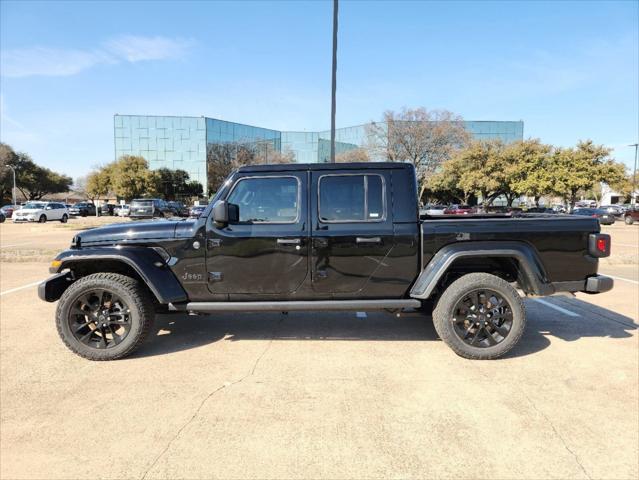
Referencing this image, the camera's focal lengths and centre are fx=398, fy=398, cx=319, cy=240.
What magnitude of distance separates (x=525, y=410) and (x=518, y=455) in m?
0.58

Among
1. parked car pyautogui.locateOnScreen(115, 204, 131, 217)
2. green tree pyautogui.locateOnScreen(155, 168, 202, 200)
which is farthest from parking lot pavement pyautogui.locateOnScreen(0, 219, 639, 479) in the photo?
green tree pyautogui.locateOnScreen(155, 168, 202, 200)

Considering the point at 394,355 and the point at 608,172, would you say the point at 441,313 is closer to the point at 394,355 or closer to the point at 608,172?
the point at 394,355

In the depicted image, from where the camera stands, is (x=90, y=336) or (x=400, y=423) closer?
(x=400, y=423)

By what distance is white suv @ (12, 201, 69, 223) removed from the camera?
3181 centimetres

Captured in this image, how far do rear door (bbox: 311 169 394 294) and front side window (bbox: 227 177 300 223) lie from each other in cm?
23

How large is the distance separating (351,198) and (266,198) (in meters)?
0.87

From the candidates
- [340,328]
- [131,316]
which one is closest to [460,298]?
[340,328]

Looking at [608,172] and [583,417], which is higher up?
[608,172]

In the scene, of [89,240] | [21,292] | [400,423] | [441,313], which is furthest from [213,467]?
[21,292]

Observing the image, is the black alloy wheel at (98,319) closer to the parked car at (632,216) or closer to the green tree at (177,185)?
the parked car at (632,216)

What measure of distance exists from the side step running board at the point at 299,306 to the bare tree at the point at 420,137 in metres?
33.7

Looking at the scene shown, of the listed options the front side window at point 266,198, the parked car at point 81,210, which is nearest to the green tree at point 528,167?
the front side window at point 266,198

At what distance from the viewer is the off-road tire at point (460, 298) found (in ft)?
12.7

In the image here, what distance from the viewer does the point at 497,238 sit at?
3.92 metres
